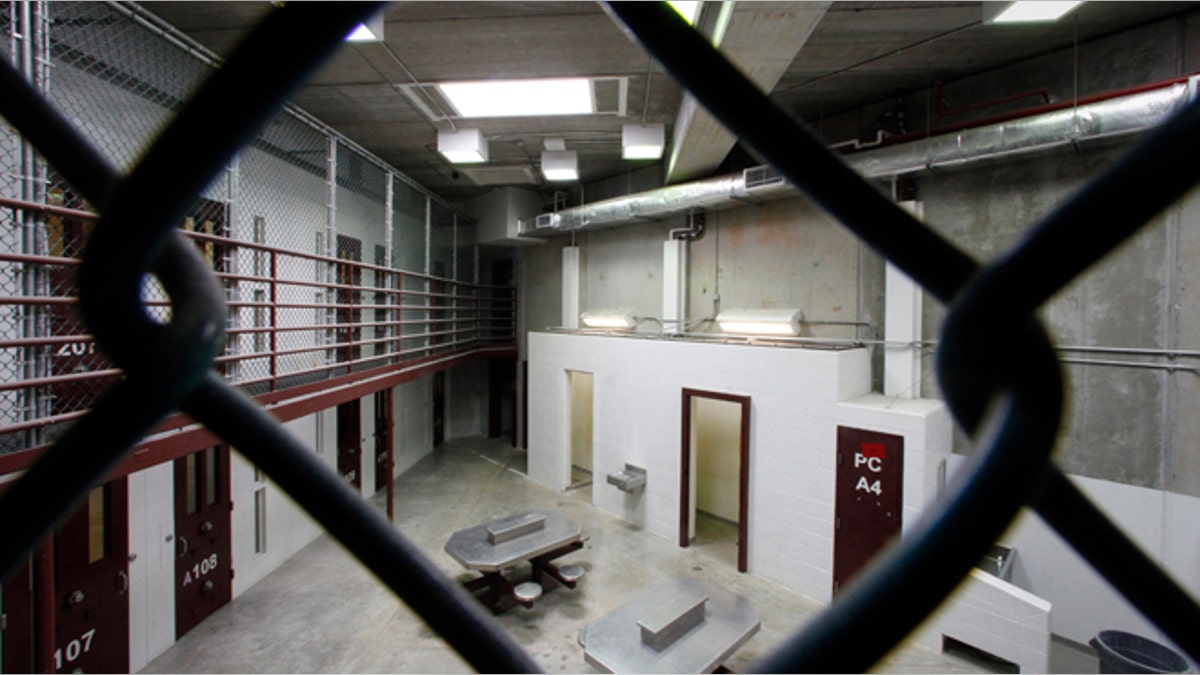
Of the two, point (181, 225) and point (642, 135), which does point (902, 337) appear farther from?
point (181, 225)

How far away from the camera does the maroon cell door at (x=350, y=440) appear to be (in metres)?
6.40

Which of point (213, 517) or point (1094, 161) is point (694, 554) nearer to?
point (213, 517)

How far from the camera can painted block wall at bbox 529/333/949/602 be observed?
14.9 feet

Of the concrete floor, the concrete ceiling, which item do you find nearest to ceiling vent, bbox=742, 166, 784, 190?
the concrete ceiling

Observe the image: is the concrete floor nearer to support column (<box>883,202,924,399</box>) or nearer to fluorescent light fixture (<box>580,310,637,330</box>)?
support column (<box>883,202,924,399</box>)

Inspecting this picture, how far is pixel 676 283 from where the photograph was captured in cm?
702

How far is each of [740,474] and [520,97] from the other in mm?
4691

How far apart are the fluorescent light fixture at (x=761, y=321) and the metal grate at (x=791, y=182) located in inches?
218

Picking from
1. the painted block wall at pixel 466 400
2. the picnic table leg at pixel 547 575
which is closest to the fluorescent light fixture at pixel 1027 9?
the picnic table leg at pixel 547 575

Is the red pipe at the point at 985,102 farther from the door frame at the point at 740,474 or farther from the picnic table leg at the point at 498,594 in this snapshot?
the picnic table leg at the point at 498,594

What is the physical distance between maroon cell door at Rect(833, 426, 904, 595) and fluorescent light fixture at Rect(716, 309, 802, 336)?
4.74ft

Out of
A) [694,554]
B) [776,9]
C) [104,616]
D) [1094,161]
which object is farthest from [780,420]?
[104,616]

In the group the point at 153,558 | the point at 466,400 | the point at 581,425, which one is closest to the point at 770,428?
the point at 581,425

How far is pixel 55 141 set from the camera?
13.4 inches
